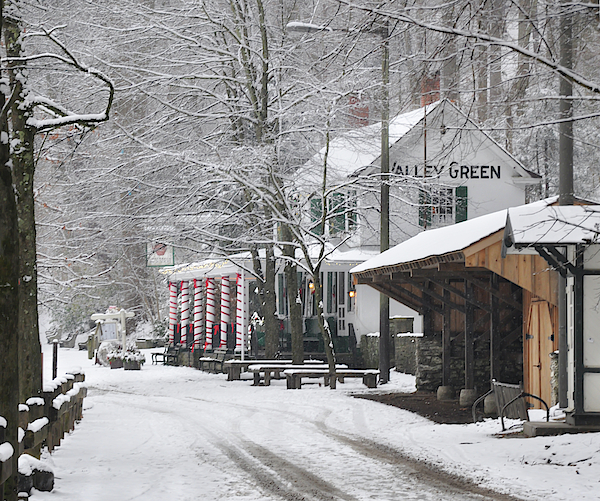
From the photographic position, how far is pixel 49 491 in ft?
30.5

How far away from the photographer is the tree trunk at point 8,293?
23.3ft

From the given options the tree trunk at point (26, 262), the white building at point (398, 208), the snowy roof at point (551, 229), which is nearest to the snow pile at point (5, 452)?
the tree trunk at point (26, 262)

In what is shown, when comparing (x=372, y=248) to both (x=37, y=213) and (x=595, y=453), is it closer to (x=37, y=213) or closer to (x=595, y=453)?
(x=37, y=213)

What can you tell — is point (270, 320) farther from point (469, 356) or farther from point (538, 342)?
point (538, 342)

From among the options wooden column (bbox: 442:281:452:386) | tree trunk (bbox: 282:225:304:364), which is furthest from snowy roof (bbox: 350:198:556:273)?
tree trunk (bbox: 282:225:304:364)

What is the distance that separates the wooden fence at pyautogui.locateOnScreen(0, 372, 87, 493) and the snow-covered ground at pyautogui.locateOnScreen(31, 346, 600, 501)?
0.31 meters

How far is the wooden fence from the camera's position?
20.7ft

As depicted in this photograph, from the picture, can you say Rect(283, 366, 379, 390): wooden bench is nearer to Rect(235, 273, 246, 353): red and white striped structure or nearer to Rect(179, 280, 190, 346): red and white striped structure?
Rect(235, 273, 246, 353): red and white striped structure

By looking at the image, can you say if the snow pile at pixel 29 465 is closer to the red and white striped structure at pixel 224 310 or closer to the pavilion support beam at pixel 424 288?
the pavilion support beam at pixel 424 288

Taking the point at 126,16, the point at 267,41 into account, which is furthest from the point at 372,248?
the point at 126,16

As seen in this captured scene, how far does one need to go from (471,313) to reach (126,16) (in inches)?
476

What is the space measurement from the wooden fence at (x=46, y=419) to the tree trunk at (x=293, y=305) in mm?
10311

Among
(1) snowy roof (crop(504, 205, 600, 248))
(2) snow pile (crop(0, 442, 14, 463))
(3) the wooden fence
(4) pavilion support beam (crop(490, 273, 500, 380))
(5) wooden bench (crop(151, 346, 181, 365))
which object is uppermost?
(1) snowy roof (crop(504, 205, 600, 248))

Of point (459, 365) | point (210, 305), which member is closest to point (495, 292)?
point (459, 365)
